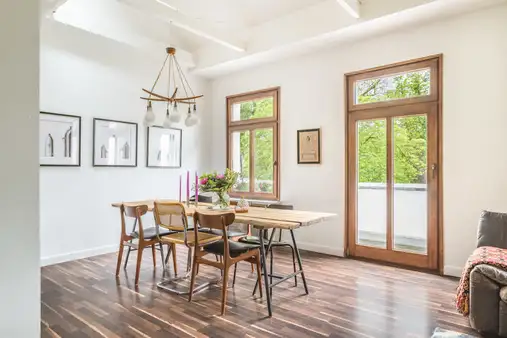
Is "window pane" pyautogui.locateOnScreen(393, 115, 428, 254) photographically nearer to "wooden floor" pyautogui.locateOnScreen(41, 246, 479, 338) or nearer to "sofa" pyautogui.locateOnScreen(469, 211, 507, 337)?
"wooden floor" pyautogui.locateOnScreen(41, 246, 479, 338)

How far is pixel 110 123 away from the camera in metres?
4.73

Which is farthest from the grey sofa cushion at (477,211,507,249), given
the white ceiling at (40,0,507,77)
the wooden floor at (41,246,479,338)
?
the white ceiling at (40,0,507,77)

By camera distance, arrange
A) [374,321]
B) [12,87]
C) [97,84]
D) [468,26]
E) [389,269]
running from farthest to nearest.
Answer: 1. [97,84]
2. [389,269]
3. [468,26]
4. [374,321]
5. [12,87]

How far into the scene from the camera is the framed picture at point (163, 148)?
206 inches

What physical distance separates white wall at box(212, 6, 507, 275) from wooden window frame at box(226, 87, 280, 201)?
1.40 feet

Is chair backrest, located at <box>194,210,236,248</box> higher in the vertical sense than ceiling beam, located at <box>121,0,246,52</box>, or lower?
lower

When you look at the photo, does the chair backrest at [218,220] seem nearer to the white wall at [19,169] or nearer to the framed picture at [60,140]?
the white wall at [19,169]

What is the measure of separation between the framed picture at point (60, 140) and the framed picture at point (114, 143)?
24 cm

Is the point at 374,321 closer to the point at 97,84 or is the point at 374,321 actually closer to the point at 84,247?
the point at 84,247

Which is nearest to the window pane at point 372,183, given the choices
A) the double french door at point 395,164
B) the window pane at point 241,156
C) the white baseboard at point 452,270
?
the double french door at point 395,164

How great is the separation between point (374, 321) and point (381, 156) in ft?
7.40

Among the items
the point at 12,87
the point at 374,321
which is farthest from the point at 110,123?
the point at 374,321

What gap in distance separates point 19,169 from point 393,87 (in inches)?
159

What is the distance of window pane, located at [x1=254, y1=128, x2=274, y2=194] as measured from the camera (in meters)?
5.42
